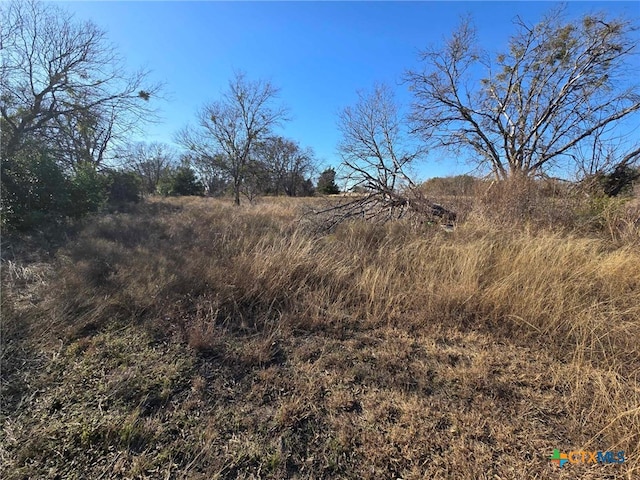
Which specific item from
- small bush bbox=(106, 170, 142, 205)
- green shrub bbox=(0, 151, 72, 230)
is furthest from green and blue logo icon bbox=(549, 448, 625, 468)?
small bush bbox=(106, 170, 142, 205)

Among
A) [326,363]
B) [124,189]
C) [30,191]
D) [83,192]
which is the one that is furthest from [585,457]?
[124,189]

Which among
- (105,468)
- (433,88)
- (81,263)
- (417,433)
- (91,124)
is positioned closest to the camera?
(105,468)

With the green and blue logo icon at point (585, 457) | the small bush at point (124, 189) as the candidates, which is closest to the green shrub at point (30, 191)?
the small bush at point (124, 189)

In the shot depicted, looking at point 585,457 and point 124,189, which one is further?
point 124,189

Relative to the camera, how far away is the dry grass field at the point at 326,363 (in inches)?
54.1

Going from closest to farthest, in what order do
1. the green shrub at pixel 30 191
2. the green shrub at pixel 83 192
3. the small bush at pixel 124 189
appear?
the green shrub at pixel 30 191
the green shrub at pixel 83 192
the small bush at pixel 124 189

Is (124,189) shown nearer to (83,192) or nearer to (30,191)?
(83,192)

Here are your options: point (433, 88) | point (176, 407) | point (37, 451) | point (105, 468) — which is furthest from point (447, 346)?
point (433, 88)

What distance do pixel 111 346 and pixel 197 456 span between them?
1.40 metres

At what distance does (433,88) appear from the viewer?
1447 centimetres

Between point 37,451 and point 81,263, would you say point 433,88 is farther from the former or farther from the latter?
point 37,451

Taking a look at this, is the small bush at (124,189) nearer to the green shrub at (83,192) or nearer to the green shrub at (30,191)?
the green shrub at (83,192)

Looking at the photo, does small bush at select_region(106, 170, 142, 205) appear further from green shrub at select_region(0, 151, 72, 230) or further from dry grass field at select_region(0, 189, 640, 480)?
dry grass field at select_region(0, 189, 640, 480)

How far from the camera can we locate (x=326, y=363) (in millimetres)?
2088
